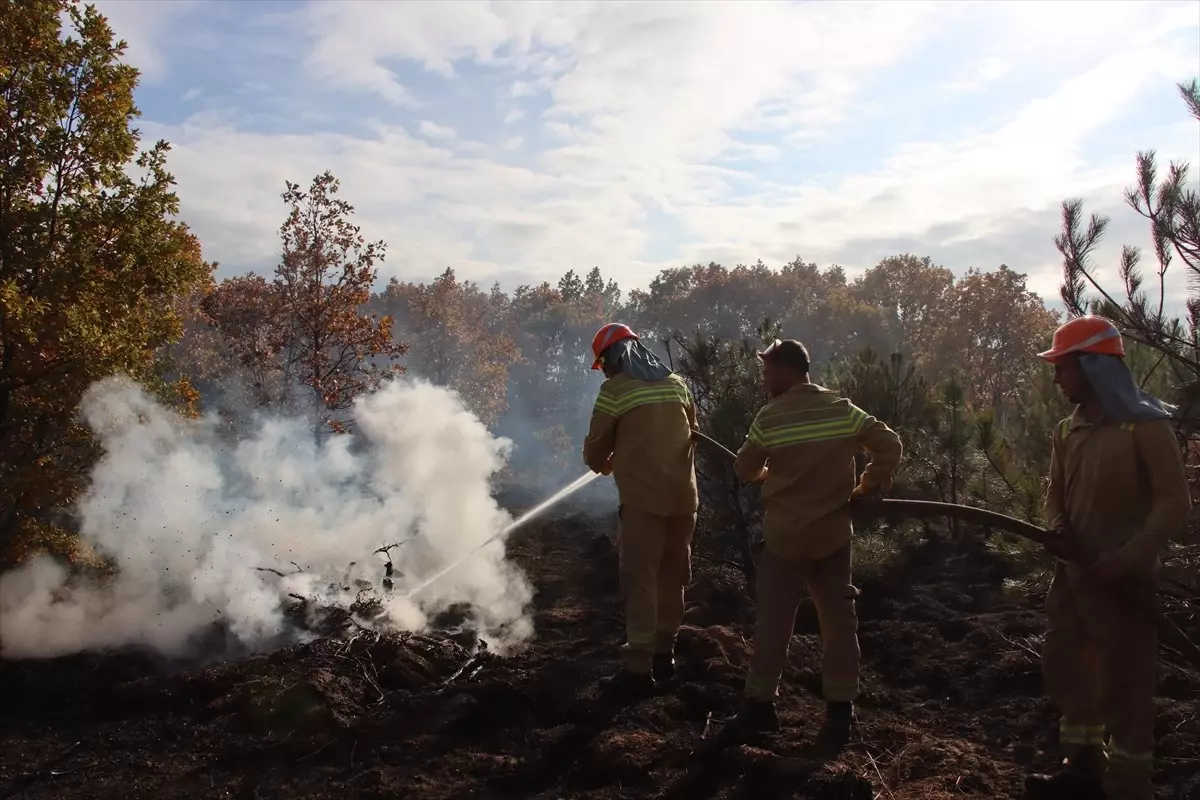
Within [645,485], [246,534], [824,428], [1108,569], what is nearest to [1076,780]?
[1108,569]

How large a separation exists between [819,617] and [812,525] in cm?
54

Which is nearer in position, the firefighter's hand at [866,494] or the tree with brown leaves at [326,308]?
the firefighter's hand at [866,494]

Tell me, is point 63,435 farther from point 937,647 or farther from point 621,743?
point 937,647

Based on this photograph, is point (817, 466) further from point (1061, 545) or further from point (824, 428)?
point (1061, 545)

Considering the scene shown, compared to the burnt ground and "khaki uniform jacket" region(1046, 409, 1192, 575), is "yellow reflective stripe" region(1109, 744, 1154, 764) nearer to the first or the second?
the burnt ground

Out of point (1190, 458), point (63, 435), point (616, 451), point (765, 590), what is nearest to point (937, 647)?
point (1190, 458)

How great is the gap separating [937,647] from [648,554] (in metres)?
2.69

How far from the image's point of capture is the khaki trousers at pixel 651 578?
16.4ft

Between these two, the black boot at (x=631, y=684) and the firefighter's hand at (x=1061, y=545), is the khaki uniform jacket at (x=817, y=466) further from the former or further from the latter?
the black boot at (x=631, y=684)

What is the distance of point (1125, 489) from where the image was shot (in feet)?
11.3

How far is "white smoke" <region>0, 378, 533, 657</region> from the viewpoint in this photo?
21.9 ft

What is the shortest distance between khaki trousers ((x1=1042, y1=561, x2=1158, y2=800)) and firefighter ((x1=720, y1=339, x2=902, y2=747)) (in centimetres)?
94

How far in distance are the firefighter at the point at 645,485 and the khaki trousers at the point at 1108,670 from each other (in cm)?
219

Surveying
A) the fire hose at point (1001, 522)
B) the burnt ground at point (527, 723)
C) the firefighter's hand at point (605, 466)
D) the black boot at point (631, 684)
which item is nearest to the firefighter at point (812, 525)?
the fire hose at point (1001, 522)
